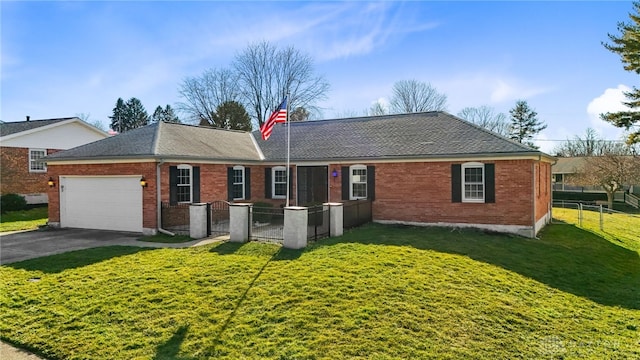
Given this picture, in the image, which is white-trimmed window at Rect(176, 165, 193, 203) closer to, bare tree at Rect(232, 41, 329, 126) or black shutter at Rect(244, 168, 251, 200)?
black shutter at Rect(244, 168, 251, 200)

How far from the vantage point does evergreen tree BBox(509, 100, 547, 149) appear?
5078 cm

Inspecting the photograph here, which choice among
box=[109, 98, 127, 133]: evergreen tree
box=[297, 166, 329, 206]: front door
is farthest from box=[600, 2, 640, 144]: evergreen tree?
box=[109, 98, 127, 133]: evergreen tree

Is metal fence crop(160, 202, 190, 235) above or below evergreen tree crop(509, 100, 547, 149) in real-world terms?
below

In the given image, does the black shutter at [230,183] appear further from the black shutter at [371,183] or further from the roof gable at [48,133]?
the roof gable at [48,133]

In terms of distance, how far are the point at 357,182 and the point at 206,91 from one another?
33674 mm

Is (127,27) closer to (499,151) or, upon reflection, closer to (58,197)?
(58,197)

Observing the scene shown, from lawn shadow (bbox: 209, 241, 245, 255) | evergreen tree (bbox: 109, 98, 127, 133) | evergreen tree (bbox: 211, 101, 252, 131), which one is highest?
evergreen tree (bbox: 109, 98, 127, 133)

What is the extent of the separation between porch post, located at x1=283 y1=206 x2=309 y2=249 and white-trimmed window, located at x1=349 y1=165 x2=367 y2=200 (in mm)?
6067

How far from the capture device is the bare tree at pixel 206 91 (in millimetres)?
44281

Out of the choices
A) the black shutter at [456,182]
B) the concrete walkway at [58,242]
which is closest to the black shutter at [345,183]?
the black shutter at [456,182]

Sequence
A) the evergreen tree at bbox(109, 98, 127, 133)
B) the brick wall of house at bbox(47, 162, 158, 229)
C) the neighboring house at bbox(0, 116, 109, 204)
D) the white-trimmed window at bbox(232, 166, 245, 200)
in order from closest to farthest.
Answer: the brick wall of house at bbox(47, 162, 158, 229) < the white-trimmed window at bbox(232, 166, 245, 200) < the neighboring house at bbox(0, 116, 109, 204) < the evergreen tree at bbox(109, 98, 127, 133)

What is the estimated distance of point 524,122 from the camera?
167 ft

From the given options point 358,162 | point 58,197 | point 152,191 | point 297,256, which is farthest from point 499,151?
point 58,197

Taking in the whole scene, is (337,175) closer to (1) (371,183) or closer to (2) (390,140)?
(1) (371,183)
